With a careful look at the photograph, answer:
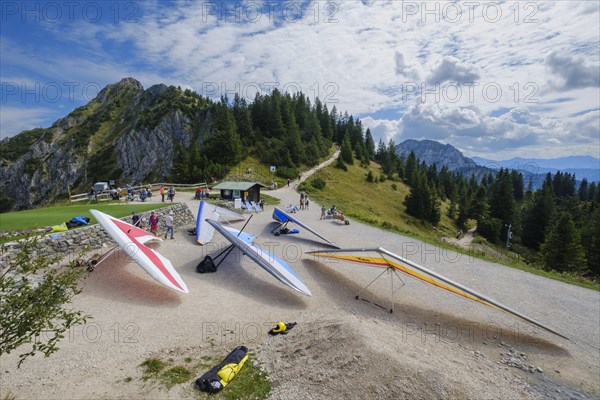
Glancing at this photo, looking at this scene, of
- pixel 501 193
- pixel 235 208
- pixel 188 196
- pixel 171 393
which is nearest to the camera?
pixel 171 393

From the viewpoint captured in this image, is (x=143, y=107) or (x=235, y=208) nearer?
(x=235, y=208)

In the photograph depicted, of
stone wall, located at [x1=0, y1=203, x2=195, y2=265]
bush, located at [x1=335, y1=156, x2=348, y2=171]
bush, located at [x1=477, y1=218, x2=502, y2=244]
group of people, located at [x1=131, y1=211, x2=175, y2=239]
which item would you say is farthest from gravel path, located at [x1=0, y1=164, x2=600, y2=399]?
bush, located at [x1=335, y1=156, x2=348, y2=171]

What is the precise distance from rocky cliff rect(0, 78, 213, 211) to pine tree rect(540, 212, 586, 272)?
254ft

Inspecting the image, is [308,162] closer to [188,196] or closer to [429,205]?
[429,205]

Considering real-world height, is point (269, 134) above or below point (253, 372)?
above

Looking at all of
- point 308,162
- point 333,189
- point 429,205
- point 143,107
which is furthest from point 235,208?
point 143,107

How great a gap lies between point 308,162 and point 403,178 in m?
37.3

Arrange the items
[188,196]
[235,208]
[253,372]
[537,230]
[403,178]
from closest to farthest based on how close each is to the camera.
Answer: [253,372], [235,208], [188,196], [537,230], [403,178]

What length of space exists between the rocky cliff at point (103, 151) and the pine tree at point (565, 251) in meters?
77.5

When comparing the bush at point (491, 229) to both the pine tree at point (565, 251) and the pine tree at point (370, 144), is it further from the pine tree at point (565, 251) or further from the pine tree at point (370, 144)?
the pine tree at point (370, 144)

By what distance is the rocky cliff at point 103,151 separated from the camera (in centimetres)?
9219

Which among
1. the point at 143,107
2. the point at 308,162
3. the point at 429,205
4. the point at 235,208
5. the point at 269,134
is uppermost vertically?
the point at 143,107

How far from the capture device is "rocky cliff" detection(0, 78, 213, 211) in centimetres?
9219

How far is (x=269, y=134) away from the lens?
69750mm
